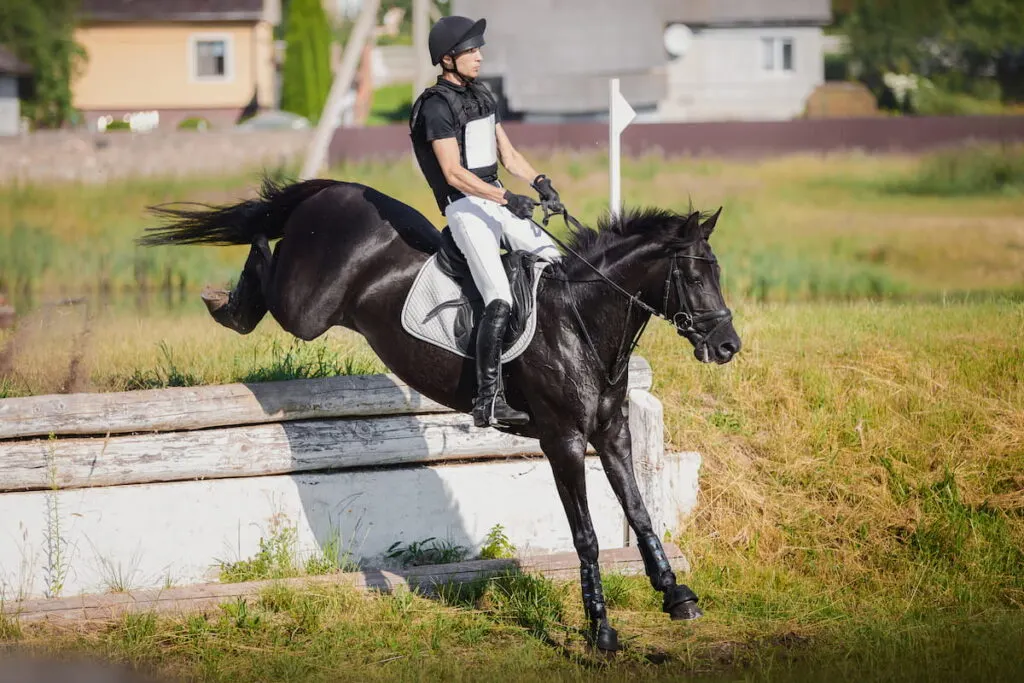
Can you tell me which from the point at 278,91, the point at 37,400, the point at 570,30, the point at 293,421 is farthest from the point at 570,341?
the point at 278,91

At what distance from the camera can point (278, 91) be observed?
53500 millimetres

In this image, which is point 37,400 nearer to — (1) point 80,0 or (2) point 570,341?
(2) point 570,341

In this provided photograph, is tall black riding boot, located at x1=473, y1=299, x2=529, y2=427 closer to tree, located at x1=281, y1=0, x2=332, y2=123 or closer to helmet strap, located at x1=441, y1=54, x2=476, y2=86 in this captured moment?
helmet strap, located at x1=441, y1=54, x2=476, y2=86

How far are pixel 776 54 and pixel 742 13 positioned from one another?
218 centimetres

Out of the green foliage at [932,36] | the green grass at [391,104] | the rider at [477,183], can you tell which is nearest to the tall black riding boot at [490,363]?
the rider at [477,183]

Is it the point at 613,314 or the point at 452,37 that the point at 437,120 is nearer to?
the point at 452,37

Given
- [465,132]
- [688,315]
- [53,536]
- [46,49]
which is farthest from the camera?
[46,49]

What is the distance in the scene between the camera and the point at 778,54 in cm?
4616

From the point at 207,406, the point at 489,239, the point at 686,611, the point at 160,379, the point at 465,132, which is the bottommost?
the point at 686,611

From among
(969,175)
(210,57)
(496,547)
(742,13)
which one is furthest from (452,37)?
(210,57)

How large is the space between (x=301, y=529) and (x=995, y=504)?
15.2ft

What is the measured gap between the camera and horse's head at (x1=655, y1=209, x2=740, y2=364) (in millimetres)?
6172

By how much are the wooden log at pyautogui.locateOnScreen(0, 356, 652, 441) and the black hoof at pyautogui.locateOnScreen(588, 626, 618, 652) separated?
2.06 m

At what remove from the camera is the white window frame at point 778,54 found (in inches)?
1809
